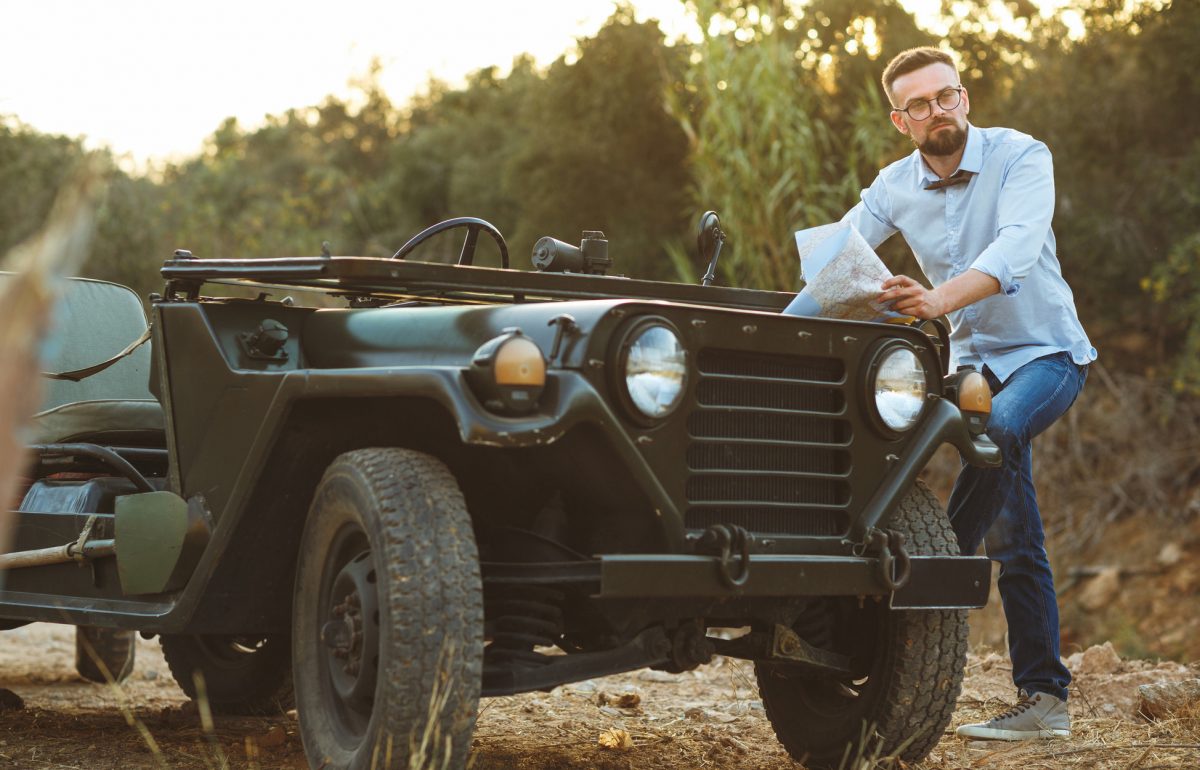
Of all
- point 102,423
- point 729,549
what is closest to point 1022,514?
point 729,549

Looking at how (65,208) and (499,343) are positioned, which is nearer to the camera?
(65,208)

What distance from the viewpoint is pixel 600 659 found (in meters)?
3.24

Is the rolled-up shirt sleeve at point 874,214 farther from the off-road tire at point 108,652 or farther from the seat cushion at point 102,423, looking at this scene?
the off-road tire at point 108,652

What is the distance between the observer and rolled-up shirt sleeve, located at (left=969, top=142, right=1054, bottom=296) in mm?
3979

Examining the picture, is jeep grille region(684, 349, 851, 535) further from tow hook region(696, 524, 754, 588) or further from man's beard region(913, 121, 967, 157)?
man's beard region(913, 121, 967, 157)

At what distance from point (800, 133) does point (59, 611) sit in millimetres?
7858

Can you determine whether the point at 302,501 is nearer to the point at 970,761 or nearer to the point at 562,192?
the point at 970,761

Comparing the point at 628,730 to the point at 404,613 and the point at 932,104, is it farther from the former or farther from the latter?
the point at 932,104

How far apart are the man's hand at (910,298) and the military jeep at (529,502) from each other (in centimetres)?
16

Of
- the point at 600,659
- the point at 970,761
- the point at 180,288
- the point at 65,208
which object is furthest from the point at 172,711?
the point at 65,208

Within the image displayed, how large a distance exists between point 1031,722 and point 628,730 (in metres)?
1.28

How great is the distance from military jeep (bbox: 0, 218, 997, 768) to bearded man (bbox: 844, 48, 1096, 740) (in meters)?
0.70

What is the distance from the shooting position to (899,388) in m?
3.39

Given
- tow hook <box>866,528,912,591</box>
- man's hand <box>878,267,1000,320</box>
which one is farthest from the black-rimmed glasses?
tow hook <box>866,528,912,591</box>
